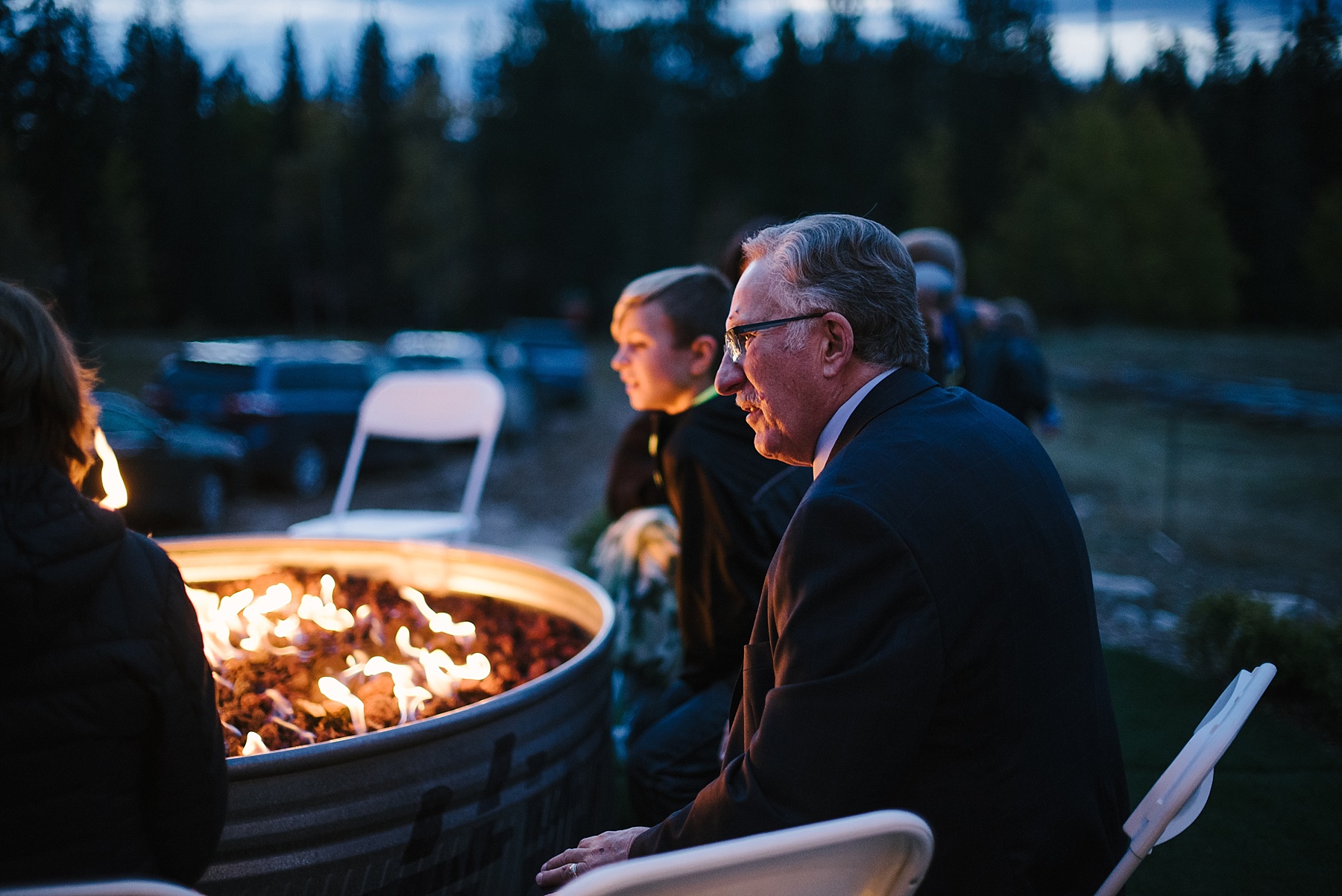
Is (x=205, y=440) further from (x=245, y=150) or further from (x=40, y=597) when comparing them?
(x=40, y=597)

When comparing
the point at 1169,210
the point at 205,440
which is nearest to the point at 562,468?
the point at 205,440

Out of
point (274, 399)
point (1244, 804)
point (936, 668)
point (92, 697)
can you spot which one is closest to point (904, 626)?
point (936, 668)

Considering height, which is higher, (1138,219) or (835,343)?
(1138,219)

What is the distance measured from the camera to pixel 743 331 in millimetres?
1552

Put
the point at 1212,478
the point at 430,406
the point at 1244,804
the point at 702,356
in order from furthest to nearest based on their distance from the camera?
the point at 1212,478, the point at 430,406, the point at 1244,804, the point at 702,356

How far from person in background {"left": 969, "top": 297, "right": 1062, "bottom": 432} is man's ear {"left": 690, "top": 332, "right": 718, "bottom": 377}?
9.75 feet

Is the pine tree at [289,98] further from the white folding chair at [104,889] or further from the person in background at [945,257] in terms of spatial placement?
the white folding chair at [104,889]

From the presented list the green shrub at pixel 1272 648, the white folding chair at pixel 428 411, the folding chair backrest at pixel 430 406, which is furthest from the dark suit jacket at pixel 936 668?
the folding chair backrest at pixel 430 406

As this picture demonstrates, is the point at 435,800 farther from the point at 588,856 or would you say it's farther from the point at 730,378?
the point at 730,378

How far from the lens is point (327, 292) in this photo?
36.7ft

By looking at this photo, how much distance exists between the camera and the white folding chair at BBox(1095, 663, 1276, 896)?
127cm

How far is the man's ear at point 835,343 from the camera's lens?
4.76 feet

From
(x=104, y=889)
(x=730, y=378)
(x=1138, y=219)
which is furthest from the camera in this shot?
(x=1138, y=219)

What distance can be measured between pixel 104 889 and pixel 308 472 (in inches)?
389
